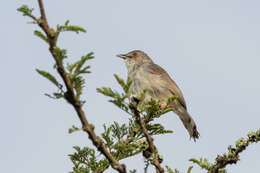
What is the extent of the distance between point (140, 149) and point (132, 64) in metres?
6.51

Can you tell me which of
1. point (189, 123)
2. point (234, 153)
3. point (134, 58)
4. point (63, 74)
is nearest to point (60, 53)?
point (63, 74)

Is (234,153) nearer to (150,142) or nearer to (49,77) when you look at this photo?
(150,142)

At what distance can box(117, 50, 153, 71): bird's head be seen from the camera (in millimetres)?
10439

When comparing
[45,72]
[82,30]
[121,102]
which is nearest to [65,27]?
[82,30]

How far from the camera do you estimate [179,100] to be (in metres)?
9.34

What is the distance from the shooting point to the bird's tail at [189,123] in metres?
8.15

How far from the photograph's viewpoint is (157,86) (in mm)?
9242

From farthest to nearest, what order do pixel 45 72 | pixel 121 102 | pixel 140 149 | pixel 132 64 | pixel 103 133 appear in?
pixel 132 64, pixel 103 133, pixel 140 149, pixel 121 102, pixel 45 72

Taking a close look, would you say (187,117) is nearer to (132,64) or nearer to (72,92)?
(132,64)

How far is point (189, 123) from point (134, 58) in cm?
284

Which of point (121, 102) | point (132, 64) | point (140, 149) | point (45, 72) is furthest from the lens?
point (132, 64)

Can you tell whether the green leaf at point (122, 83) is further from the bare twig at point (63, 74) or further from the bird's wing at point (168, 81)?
the bird's wing at point (168, 81)

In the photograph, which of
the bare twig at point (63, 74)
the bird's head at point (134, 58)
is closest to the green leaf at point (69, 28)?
the bare twig at point (63, 74)

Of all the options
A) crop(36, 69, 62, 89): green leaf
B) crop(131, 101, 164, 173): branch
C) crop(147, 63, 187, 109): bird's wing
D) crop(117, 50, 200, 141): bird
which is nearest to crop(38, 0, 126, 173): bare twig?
crop(36, 69, 62, 89): green leaf
